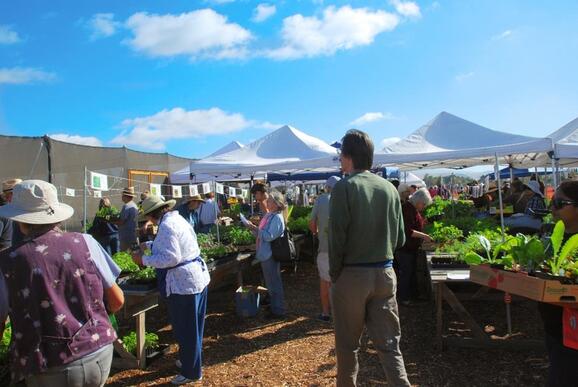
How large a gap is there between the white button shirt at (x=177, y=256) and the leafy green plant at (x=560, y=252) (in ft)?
8.09

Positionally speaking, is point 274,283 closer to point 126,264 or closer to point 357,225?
point 126,264

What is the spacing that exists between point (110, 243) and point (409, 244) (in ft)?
17.8

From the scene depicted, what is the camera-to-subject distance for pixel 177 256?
3.38 metres

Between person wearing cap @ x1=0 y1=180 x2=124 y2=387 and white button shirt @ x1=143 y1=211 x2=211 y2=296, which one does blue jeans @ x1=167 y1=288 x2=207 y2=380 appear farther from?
person wearing cap @ x1=0 y1=180 x2=124 y2=387

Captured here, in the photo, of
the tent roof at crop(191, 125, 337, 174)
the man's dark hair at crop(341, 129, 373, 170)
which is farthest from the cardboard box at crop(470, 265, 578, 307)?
the tent roof at crop(191, 125, 337, 174)

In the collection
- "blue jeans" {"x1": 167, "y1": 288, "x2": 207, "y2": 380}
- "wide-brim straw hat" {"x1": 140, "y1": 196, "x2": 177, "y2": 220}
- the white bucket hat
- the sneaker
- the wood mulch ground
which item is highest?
the white bucket hat

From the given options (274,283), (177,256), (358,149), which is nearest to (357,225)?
(358,149)

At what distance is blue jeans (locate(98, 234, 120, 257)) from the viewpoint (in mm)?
8054

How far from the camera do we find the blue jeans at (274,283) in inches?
215

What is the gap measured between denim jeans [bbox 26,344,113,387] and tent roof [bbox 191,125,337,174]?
6.28 m

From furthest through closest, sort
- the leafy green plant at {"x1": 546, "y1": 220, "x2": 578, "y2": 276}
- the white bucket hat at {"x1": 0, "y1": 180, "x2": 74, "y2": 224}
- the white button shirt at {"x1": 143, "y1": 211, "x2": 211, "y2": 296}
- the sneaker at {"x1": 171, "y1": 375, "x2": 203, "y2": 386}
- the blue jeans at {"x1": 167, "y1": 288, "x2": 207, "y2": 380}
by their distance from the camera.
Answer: the sneaker at {"x1": 171, "y1": 375, "x2": 203, "y2": 386} < the blue jeans at {"x1": 167, "y1": 288, "x2": 207, "y2": 380} < the white button shirt at {"x1": 143, "y1": 211, "x2": 211, "y2": 296} < the leafy green plant at {"x1": 546, "y1": 220, "x2": 578, "y2": 276} < the white bucket hat at {"x1": 0, "y1": 180, "x2": 74, "y2": 224}

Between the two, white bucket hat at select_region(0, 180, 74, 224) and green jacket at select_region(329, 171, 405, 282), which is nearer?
white bucket hat at select_region(0, 180, 74, 224)

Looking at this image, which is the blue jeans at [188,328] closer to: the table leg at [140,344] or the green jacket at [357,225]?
the table leg at [140,344]

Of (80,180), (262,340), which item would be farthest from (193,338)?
(80,180)
